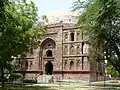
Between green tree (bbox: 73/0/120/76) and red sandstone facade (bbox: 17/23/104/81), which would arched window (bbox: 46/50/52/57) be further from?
green tree (bbox: 73/0/120/76)

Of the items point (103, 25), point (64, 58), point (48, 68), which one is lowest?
point (48, 68)

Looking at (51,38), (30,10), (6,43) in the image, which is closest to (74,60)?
(51,38)

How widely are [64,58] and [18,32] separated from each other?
1173 inches

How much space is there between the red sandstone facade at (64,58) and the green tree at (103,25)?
1922 centimetres

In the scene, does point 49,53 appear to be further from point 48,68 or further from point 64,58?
point 64,58

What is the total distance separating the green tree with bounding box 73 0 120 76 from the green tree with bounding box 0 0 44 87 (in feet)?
19.3

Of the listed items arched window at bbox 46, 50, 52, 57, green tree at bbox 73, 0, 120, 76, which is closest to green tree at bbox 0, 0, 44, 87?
green tree at bbox 73, 0, 120, 76

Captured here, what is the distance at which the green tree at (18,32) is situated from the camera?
23.3 metres

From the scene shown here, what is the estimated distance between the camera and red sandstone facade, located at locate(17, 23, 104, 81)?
53.0 m

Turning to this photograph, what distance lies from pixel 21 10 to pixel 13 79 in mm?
20162

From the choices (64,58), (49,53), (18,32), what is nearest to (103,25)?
(18,32)

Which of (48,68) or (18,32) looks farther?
(48,68)

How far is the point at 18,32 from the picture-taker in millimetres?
26828

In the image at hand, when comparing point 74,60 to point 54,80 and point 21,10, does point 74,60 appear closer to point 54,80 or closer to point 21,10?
point 54,80
